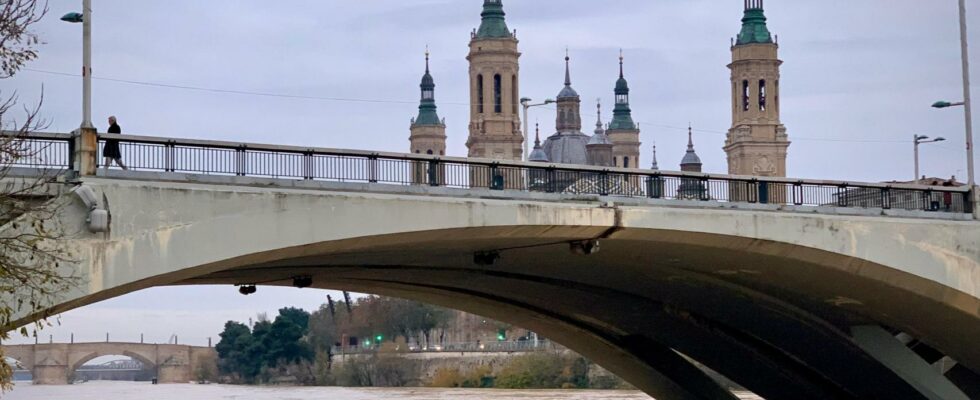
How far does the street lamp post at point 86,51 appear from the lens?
2723 centimetres

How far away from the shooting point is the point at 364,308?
506 feet

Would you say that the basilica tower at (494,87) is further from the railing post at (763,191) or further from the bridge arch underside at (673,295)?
the railing post at (763,191)

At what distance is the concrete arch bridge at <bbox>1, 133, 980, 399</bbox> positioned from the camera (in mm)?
27172

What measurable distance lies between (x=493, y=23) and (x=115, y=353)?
193ft

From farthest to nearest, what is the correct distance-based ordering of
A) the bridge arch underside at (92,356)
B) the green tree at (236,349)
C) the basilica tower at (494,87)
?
the bridge arch underside at (92,356) < the basilica tower at (494,87) < the green tree at (236,349)

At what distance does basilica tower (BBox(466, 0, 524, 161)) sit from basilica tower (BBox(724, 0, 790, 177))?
2494cm

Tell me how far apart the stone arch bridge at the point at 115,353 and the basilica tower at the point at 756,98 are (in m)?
66.1

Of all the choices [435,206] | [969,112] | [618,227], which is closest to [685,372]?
[969,112]

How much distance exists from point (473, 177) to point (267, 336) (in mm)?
113588

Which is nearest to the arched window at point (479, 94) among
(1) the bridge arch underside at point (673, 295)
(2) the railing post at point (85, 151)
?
(1) the bridge arch underside at point (673, 295)

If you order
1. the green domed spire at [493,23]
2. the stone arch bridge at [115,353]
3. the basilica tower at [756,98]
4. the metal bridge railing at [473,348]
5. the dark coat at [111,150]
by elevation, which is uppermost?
the green domed spire at [493,23]

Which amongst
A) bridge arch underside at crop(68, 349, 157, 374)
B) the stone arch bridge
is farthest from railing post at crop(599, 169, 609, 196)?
bridge arch underside at crop(68, 349, 157, 374)

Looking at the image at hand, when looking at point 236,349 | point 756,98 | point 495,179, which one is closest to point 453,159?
point 495,179

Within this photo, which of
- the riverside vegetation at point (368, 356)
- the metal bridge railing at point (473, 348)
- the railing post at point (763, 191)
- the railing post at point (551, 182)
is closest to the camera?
the railing post at point (551, 182)
